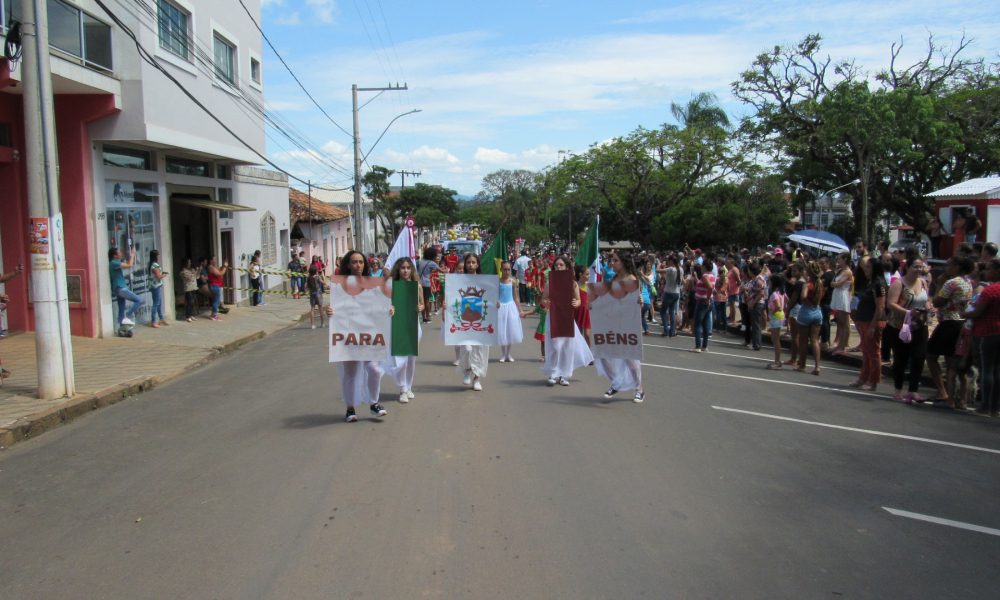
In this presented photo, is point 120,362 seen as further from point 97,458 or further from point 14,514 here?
point 14,514

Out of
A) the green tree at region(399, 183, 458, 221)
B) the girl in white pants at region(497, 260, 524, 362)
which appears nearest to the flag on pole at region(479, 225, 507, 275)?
the girl in white pants at region(497, 260, 524, 362)

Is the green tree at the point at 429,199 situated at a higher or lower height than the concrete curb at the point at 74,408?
higher

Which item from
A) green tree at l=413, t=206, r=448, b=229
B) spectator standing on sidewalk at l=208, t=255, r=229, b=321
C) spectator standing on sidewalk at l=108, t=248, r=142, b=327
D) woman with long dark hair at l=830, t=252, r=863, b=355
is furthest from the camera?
green tree at l=413, t=206, r=448, b=229

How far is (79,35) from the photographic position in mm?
12297

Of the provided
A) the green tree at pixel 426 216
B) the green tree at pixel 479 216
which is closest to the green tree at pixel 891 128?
the green tree at pixel 426 216

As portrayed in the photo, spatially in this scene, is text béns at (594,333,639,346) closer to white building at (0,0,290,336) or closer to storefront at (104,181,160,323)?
white building at (0,0,290,336)

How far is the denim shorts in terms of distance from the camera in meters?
10.2

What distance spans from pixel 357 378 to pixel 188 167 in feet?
42.1

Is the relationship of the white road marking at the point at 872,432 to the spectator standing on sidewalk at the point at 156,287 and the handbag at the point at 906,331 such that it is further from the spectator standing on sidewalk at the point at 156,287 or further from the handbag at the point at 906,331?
the spectator standing on sidewalk at the point at 156,287

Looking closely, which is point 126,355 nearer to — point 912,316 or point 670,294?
point 670,294

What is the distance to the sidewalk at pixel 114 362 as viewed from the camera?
760 cm

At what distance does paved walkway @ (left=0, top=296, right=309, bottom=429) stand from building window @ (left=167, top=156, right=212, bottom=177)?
3775 millimetres

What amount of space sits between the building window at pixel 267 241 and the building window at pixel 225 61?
5434 millimetres

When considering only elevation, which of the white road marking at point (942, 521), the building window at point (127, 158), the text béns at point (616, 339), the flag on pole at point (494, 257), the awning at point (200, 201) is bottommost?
the white road marking at point (942, 521)
